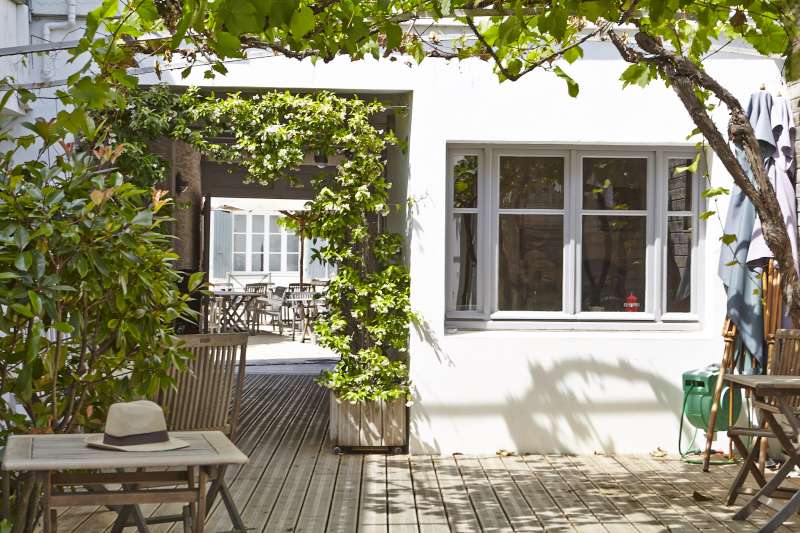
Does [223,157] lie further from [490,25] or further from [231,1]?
[231,1]

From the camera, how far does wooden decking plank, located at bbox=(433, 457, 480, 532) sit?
5604 millimetres

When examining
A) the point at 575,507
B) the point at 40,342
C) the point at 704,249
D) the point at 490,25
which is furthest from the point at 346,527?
the point at 704,249

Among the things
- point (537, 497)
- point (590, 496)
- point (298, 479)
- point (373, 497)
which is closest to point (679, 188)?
point (590, 496)

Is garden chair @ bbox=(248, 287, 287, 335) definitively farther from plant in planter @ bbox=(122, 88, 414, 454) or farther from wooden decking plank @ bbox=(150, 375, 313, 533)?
plant in planter @ bbox=(122, 88, 414, 454)

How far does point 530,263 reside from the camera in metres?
7.99

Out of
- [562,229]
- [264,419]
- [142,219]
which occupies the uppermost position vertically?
[562,229]

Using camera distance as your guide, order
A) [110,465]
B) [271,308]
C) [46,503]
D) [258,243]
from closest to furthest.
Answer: [110,465], [46,503], [271,308], [258,243]

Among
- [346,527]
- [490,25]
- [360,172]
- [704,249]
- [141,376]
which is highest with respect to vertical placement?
[490,25]

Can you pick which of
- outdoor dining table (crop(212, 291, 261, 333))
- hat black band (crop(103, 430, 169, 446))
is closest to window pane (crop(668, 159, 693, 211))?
hat black band (crop(103, 430, 169, 446))

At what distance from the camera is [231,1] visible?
2.97m

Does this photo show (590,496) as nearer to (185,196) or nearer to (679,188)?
(679,188)

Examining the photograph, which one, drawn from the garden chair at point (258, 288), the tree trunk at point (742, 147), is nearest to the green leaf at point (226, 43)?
the tree trunk at point (742, 147)

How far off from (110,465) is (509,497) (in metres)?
3.38

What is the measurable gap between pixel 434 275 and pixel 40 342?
388cm
